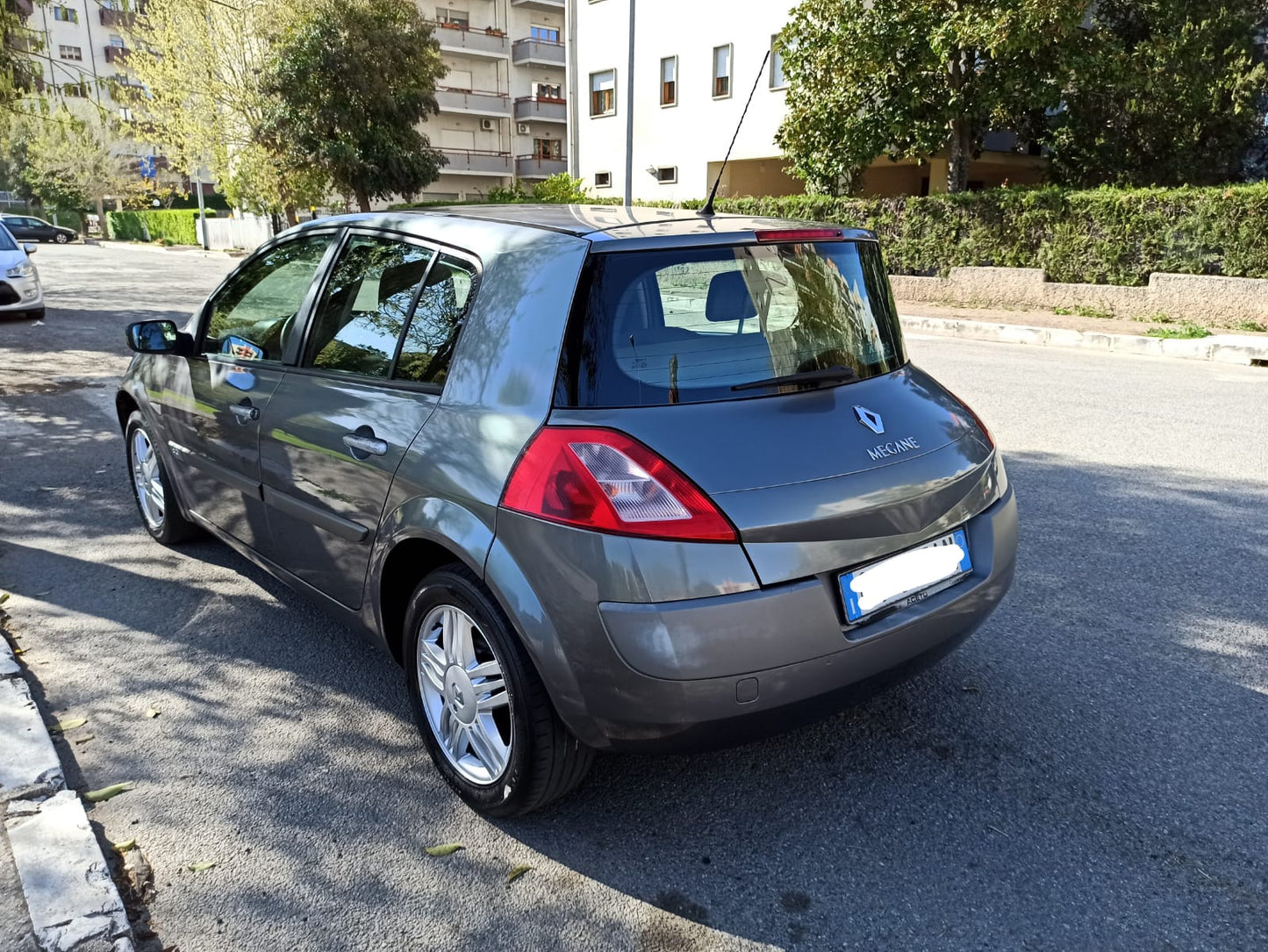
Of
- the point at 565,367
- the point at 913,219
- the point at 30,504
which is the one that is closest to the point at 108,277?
the point at 913,219

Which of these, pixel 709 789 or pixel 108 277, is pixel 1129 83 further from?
pixel 108 277

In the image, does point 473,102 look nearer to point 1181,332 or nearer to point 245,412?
point 1181,332

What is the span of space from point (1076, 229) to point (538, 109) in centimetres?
3957

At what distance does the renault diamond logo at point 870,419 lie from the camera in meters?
2.63

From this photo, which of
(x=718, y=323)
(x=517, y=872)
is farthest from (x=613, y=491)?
(x=517, y=872)

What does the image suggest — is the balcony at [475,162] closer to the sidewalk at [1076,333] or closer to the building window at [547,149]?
the building window at [547,149]

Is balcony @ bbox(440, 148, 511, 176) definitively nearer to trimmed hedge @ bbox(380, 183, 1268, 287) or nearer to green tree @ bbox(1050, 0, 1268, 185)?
trimmed hedge @ bbox(380, 183, 1268, 287)

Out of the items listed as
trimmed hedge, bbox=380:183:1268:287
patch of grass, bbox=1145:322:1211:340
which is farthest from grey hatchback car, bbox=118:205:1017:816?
patch of grass, bbox=1145:322:1211:340

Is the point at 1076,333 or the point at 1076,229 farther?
the point at 1076,229

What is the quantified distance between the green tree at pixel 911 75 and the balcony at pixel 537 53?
1334 inches

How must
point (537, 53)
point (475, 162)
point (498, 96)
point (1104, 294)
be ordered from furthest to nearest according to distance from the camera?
point (498, 96)
point (475, 162)
point (537, 53)
point (1104, 294)

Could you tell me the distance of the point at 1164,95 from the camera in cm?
1692

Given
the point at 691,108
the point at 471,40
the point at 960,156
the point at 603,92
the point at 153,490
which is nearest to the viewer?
the point at 153,490

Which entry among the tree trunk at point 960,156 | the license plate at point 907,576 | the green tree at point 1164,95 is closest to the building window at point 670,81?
the tree trunk at point 960,156
